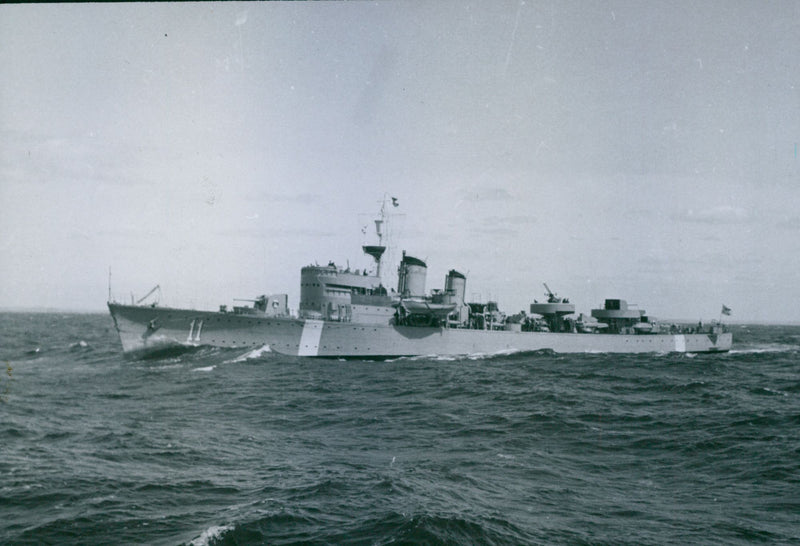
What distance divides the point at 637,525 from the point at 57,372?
28272mm

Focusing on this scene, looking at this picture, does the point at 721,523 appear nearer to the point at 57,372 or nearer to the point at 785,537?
the point at 785,537

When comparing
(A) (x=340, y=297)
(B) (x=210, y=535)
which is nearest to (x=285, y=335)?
(A) (x=340, y=297)

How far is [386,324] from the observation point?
35250mm

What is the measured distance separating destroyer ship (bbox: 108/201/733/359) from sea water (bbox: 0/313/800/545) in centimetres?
709

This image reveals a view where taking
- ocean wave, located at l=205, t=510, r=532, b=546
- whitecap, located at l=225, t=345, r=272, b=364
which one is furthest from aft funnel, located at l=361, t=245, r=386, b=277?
ocean wave, located at l=205, t=510, r=532, b=546

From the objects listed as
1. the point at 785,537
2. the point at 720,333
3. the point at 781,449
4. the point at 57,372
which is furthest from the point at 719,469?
the point at 720,333

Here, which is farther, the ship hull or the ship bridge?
the ship bridge

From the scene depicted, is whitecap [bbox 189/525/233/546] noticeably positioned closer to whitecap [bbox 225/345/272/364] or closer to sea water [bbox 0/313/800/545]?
sea water [bbox 0/313/800/545]

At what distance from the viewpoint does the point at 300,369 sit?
27078 mm

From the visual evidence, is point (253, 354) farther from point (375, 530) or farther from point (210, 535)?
point (375, 530)

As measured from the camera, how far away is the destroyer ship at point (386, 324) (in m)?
30.7

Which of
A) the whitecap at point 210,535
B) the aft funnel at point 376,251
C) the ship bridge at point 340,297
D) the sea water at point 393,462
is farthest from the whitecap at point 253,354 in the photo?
the whitecap at point 210,535

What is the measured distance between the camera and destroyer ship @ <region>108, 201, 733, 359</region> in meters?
30.7

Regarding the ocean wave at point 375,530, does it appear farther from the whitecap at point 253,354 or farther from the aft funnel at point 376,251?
the aft funnel at point 376,251
